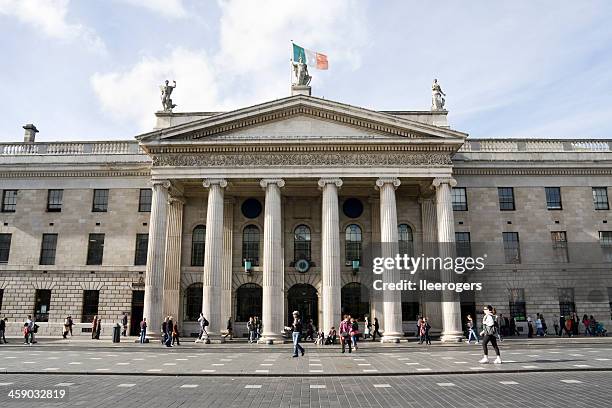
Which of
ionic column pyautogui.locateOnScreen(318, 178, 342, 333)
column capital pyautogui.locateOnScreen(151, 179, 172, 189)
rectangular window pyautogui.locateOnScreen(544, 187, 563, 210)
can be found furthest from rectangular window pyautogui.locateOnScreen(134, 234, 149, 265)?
rectangular window pyautogui.locateOnScreen(544, 187, 563, 210)

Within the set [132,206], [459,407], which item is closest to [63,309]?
[132,206]

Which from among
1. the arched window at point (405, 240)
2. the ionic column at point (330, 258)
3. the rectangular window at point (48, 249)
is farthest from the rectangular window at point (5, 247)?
the arched window at point (405, 240)

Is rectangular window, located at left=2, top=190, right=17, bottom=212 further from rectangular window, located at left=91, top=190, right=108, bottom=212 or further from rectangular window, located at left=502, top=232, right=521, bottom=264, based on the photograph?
rectangular window, located at left=502, top=232, right=521, bottom=264

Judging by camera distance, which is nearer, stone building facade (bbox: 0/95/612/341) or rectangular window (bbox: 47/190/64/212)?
stone building facade (bbox: 0/95/612/341)

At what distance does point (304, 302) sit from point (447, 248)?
1107 centimetres

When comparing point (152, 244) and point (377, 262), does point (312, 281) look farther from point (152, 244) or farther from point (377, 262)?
point (152, 244)

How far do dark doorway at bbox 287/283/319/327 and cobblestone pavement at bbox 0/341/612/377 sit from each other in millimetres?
7439

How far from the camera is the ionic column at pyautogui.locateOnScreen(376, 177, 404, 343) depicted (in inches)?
1151

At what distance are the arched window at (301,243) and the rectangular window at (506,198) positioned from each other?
14887mm

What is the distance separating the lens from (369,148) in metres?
31.4

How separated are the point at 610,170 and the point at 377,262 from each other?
20.0 m

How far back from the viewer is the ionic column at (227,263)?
33812 mm

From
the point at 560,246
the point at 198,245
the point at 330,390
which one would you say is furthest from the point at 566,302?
the point at 330,390

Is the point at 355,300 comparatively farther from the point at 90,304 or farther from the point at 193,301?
the point at 90,304
